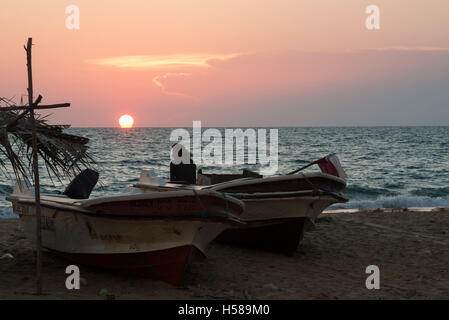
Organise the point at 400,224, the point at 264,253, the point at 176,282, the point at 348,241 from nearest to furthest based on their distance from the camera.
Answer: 1. the point at 176,282
2. the point at 264,253
3. the point at 348,241
4. the point at 400,224

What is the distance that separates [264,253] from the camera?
10.7 m

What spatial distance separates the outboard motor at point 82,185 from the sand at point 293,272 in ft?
3.85

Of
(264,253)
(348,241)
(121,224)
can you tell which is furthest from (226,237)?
(121,224)

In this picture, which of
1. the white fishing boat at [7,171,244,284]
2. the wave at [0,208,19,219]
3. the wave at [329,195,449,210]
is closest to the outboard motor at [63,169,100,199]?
the white fishing boat at [7,171,244,284]

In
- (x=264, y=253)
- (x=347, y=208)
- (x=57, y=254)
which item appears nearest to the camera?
(x=57, y=254)

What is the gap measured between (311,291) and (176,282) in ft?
6.57

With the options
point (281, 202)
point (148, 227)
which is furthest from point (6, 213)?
point (148, 227)

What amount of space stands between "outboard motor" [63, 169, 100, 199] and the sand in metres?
1.17

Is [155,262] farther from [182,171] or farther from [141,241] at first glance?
[182,171]

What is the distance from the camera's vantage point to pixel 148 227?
26.0 feet

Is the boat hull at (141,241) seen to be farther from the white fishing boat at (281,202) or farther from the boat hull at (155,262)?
the white fishing boat at (281,202)

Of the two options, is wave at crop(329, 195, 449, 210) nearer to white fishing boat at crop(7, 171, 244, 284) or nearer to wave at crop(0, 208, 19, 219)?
wave at crop(0, 208, 19, 219)
